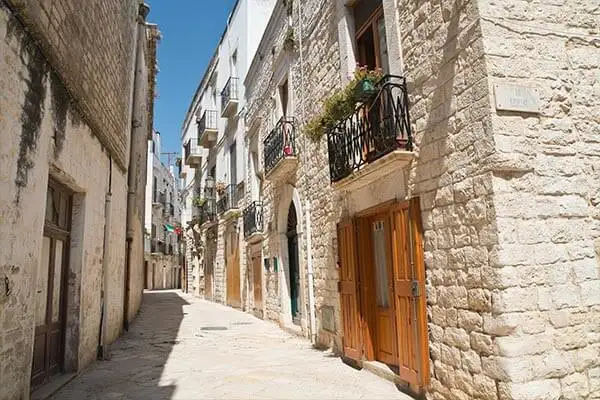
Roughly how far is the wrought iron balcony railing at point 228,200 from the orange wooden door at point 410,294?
1142 centimetres

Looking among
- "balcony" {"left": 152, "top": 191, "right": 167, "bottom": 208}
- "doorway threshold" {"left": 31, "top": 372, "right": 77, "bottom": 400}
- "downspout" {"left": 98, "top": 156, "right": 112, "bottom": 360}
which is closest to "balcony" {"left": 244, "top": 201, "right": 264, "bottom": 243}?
"downspout" {"left": 98, "top": 156, "right": 112, "bottom": 360}

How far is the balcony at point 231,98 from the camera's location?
55.1 feet

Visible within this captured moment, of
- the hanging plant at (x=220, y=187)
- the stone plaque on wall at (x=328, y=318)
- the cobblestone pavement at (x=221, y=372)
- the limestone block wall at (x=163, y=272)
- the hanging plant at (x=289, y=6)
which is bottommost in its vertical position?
the cobblestone pavement at (x=221, y=372)

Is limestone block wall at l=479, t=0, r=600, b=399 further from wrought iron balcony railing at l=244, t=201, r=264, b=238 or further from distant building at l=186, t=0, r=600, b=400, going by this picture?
wrought iron balcony railing at l=244, t=201, r=264, b=238

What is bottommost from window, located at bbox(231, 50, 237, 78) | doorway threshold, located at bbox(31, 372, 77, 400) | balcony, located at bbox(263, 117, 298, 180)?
doorway threshold, located at bbox(31, 372, 77, 400)

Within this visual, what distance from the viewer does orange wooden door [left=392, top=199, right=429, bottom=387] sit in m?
4.66

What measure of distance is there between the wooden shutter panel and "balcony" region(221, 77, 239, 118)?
11145mm

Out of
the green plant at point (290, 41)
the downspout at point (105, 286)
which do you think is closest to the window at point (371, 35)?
→ the green plant at point (290, 41)

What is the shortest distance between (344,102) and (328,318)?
11.3 feet

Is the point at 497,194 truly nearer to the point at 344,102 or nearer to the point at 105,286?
the point at 344,102

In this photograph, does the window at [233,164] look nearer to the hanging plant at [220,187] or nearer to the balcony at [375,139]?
the hanging plant at [220,187]

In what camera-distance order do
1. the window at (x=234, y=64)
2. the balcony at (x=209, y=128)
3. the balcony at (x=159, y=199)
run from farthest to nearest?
the balcony at (x=159, y=199) < the balcony at (x=209, y=128) < the window at (x=234, y=64)

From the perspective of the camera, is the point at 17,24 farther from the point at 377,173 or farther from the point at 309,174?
the point at 309,174

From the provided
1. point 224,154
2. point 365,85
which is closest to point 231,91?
point 224,154
